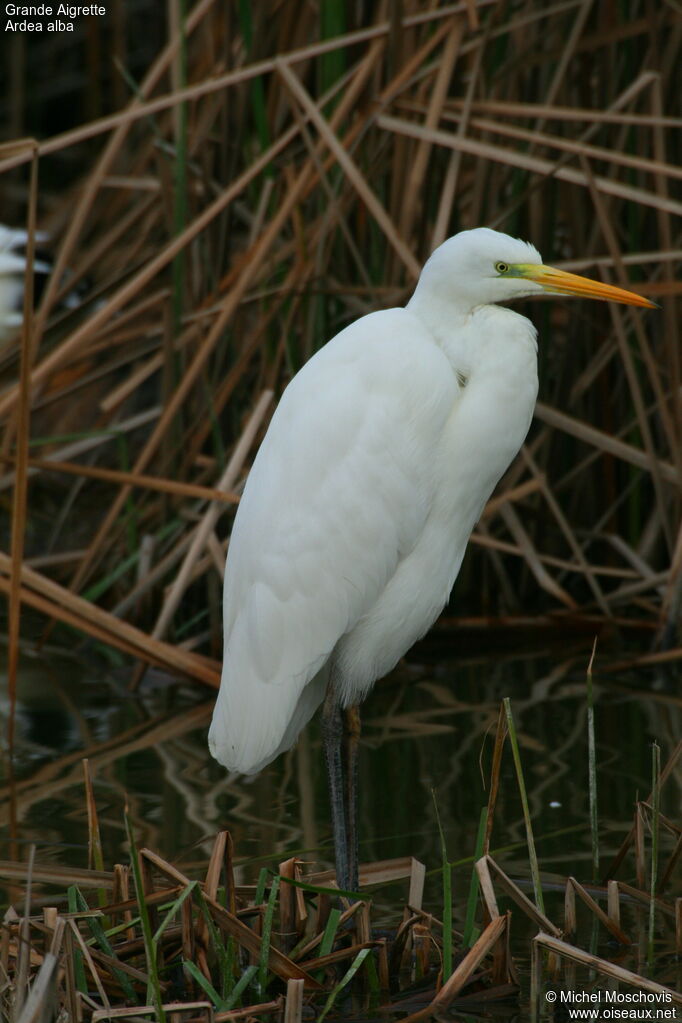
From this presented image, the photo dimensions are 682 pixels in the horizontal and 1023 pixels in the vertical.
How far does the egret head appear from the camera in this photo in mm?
2750

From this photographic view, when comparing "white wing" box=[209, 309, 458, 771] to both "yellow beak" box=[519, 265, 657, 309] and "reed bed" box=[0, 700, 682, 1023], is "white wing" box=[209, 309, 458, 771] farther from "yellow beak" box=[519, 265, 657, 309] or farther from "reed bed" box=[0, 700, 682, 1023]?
"reed bed" box=[0, 700, 682, 1023]

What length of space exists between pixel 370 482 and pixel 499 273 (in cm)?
50

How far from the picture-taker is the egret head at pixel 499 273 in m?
2.75

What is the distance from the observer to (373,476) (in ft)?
9.41

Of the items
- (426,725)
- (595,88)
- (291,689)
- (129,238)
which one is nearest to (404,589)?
(291,689)

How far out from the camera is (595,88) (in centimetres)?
473

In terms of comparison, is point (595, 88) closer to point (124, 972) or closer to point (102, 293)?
point (102, 293)

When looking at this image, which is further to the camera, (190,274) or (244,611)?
(190,274)

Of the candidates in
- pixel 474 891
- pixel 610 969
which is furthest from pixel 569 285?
pixel 610 969

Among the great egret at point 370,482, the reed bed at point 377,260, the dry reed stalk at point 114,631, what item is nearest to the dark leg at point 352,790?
the great egret at point 370,482

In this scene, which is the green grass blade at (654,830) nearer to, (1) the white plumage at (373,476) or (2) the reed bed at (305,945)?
(2) the reed bed at (305,945)

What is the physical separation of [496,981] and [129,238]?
13.9ft

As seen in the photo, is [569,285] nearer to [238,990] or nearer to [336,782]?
[336,782]

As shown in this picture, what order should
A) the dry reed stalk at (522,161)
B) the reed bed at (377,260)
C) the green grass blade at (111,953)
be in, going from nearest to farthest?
the green grass blade at (111,953), the dry reed stalk at (522,161), the reed bed at (377,260)
